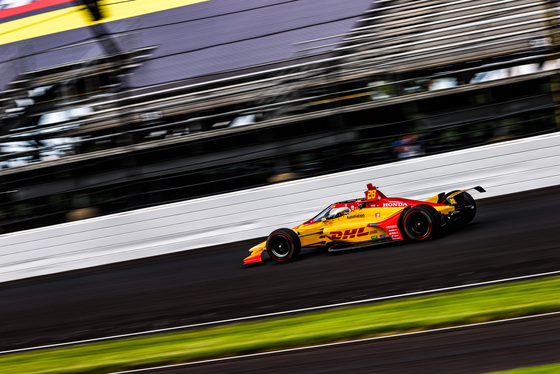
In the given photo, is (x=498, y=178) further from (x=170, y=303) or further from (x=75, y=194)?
(x=75, y=194)

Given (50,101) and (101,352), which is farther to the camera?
(50,101)

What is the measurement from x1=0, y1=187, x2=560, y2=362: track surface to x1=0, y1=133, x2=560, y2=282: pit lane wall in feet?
1.63

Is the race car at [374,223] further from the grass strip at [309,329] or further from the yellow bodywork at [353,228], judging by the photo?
the grass strip at [309,329]

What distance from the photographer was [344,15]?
11922mm

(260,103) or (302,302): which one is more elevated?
(260,103)

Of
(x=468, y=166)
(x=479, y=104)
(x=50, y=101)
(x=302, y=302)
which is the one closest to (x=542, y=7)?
(x=479, y=104)

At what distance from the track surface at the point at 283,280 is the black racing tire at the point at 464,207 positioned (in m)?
0.11

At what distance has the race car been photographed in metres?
6.58

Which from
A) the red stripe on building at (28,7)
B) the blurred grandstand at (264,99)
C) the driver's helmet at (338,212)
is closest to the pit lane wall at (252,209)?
the blurred grandstand at (264,99)

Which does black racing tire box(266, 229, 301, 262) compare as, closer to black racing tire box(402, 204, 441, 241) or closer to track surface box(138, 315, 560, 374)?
black racing tire box(402, 204, 441, 241)

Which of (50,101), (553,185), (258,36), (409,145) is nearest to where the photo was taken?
(553,185)

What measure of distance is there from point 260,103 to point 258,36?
160cm

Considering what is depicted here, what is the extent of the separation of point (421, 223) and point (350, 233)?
33.0 inches

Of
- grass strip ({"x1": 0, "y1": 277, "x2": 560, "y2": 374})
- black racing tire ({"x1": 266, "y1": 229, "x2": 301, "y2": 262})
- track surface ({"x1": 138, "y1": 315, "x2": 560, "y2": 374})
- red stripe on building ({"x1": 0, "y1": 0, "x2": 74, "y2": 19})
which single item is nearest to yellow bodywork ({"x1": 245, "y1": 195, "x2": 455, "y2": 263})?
black racing tire ({"x1": 266, "y1": 229, "x2": 301, "y2": 262})
